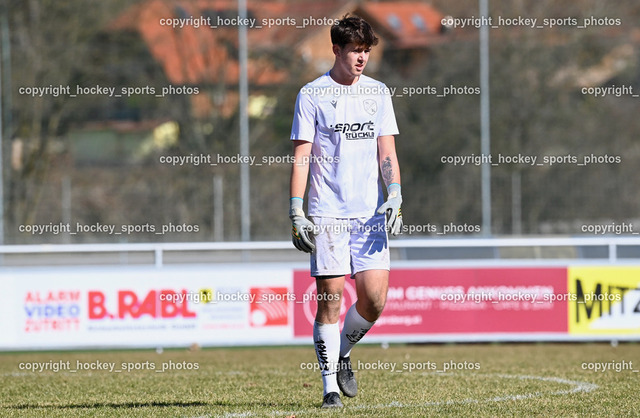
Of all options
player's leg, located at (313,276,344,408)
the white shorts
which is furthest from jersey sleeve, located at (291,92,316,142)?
player's leg, located at (313,276,344,408)

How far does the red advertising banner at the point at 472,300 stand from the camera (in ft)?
40.3

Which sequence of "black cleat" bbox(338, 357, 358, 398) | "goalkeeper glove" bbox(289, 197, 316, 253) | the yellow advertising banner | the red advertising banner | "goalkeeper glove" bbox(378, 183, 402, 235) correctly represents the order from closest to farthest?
"goalkeeper glove" bbox(289, 197, 316, 253), "goalkeeper glove" bbox(378, 183, 402, 235), "black cleat" bbox(338, 357, 358, 398), the yellow advertising banner, the red advertising banner

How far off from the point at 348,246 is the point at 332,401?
0.93m

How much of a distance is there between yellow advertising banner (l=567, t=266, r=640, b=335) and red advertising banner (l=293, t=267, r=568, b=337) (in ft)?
0.42

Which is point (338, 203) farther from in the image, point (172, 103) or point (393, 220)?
point (172, 103)

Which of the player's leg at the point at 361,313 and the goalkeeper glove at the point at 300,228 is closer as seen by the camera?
the goalkeeper glove at the point at 300,228

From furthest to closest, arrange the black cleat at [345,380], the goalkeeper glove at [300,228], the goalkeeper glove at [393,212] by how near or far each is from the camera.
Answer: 1. the black cleat at [345,380]
2. the goalkeeper glove at [393,212]
3. the goalkeeper glove at [300,228]

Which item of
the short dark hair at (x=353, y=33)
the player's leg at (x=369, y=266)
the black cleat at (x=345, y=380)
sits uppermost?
the short dark hair at (x=353, y=33)

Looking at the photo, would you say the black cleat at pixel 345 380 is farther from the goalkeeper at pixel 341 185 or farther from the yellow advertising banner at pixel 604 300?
the yellow advertising banner at pixel 604 300

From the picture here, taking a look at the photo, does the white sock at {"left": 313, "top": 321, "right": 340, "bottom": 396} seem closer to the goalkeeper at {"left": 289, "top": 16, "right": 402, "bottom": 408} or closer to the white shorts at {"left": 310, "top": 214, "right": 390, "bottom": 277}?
the goalkeeper at {"left": 289, "top": 16, "right": 402, "bottom": 408}

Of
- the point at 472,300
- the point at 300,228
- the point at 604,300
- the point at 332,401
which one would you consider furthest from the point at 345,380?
the point at 604,300

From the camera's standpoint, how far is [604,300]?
40.4 feet

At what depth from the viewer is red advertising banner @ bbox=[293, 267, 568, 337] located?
40.3 feet

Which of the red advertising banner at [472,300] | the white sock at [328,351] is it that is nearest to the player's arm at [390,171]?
the white sock at [328,351]
